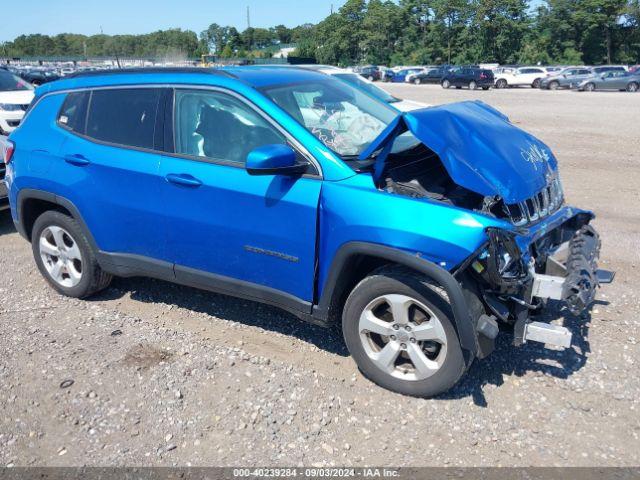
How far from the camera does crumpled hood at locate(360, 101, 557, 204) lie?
131 inches

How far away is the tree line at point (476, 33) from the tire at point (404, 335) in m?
60.4

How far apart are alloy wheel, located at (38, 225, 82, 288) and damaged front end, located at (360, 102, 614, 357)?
2707 mm

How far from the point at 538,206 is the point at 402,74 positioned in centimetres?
5079

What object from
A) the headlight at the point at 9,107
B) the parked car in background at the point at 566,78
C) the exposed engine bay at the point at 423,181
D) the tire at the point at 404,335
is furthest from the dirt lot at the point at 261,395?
the parked car in background at the point at 566,78

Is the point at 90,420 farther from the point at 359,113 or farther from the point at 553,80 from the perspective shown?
the point at 553,80

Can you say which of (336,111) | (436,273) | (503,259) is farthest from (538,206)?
(336,111)

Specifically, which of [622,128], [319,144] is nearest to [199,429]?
[319,144]

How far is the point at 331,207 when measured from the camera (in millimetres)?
3436

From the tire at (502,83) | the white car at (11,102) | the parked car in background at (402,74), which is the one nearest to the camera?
the white car at (11,102)

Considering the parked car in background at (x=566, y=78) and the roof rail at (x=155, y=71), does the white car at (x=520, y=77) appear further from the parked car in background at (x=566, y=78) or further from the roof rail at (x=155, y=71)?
the roof rail at (x=155, y=71)

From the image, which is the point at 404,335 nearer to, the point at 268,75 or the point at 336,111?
the point at 336,111

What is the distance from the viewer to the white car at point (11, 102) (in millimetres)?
10959

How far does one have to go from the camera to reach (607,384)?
3.62 meters

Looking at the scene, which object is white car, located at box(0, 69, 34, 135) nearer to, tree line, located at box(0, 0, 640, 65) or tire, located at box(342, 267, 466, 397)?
tire, located at box(342, 267, 466, 397)
